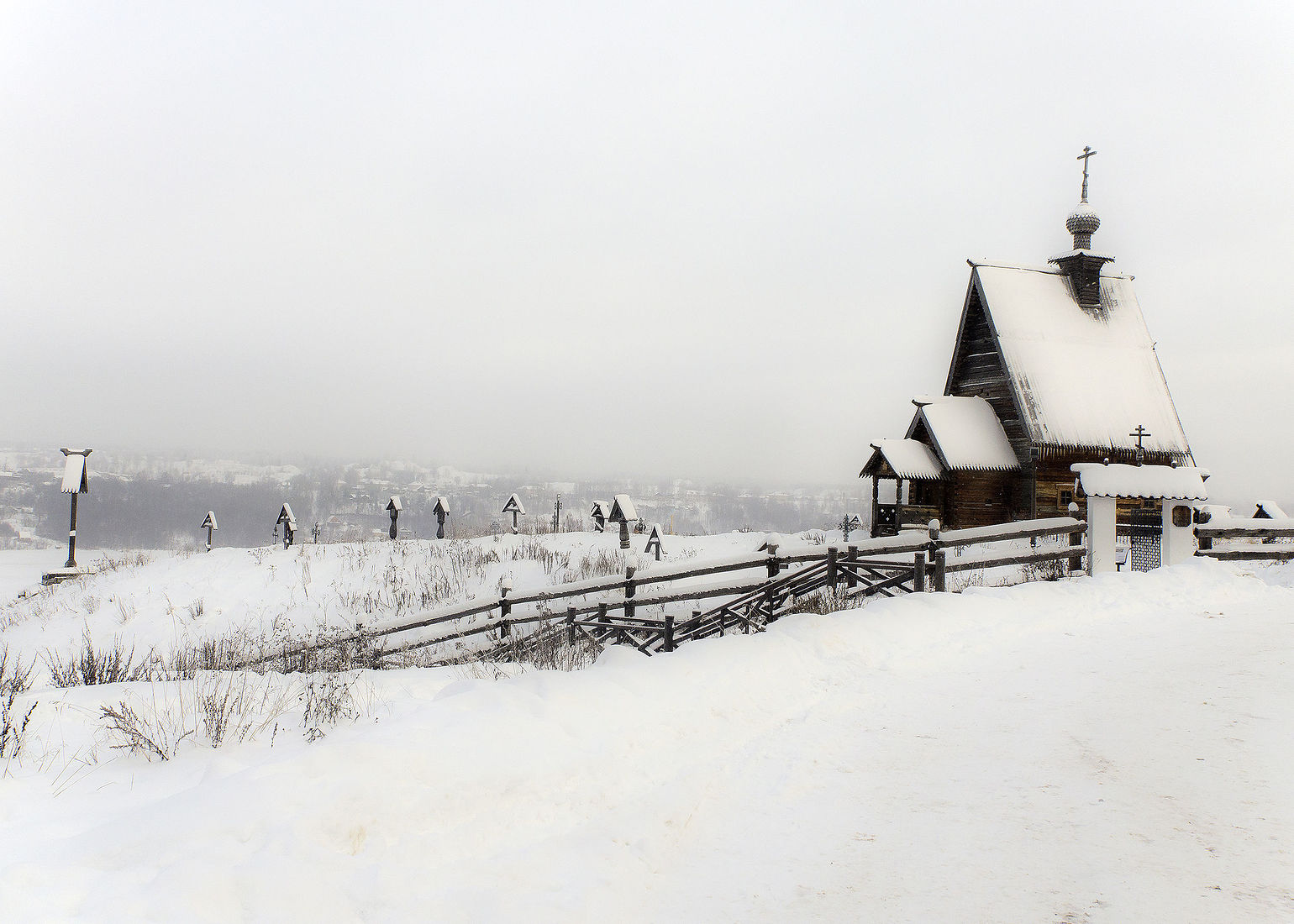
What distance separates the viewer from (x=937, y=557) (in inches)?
468

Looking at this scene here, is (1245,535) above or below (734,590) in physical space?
above

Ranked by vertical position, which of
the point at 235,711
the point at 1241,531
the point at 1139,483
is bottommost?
the point at 235,711

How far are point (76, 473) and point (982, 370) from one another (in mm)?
34887

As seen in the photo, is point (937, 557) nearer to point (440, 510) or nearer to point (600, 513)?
point (600, 513)

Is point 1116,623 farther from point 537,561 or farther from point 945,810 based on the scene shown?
point 537,561

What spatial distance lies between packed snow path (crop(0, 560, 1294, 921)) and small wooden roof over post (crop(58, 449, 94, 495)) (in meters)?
27.8

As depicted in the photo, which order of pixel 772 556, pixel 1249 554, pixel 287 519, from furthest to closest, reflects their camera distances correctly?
pixel 287 519, pixel 1249 554, pixel 772 556

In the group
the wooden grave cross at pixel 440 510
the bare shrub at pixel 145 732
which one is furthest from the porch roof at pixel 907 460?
the bare shrub at pixel 145 732

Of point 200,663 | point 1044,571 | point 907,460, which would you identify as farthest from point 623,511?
point 200,663

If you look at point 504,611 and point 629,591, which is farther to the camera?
point 504,611

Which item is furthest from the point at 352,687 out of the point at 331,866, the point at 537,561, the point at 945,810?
the point at 537,561

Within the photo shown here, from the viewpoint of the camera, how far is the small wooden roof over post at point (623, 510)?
1038 inches

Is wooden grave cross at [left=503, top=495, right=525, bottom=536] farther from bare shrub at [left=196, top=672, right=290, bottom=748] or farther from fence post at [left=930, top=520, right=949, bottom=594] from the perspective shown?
bare shrub at [left=196, top=672, right=290, bottom=748]

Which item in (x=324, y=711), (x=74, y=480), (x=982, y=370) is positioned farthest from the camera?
(x=74, y=480)
